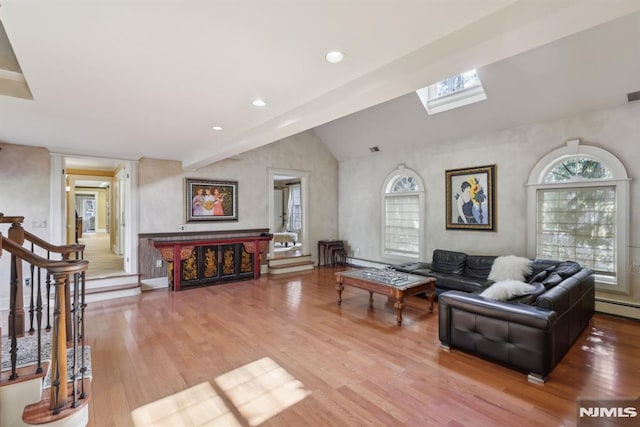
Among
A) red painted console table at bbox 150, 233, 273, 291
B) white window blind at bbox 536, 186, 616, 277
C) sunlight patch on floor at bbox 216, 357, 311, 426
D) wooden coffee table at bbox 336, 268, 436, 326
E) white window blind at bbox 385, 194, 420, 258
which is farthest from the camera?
white window blind at bbox 385, 194, 420, 258

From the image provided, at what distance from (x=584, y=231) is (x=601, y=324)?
1.27 metres

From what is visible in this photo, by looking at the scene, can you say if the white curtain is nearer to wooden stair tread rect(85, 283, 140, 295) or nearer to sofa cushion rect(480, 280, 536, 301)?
wooden stair tread rect(85, 283, 140, 295)

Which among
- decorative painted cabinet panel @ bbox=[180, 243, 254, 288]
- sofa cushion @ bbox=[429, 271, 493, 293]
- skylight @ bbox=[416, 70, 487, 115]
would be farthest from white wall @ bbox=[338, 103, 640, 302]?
decorative painted cabinet panel @ bbox=[180, 243, 254, 288]

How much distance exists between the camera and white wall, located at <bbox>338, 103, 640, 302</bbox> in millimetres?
3871

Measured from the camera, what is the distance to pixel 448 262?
521 cm

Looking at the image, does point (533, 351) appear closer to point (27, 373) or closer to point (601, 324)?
point (601, 324)

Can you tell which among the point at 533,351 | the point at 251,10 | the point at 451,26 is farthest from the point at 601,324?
the point at 251,10

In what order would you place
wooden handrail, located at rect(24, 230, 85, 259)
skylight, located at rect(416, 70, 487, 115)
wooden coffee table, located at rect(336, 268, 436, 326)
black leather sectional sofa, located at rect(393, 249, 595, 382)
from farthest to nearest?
1. skylight, located at rect(416, 70, 487, 115)
2. wooden coffee table, located at rect(336, 268, 436, 326)
3. wooden handrail, located at rect(24, 230, 85, 259)
4. black leather sectional sofa, located at rect(393, 249, 595, 382)

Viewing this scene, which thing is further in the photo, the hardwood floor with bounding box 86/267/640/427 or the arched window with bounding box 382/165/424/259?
the arched window with bounding box 382/165/424/259

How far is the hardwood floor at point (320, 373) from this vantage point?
2.10m

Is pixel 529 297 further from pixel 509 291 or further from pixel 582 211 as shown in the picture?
pixel 582 211

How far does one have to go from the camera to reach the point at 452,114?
5.09 m

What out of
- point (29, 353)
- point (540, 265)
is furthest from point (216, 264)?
point (540, 265)

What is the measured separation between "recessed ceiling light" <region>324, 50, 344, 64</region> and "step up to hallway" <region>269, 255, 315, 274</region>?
534 centimetres
